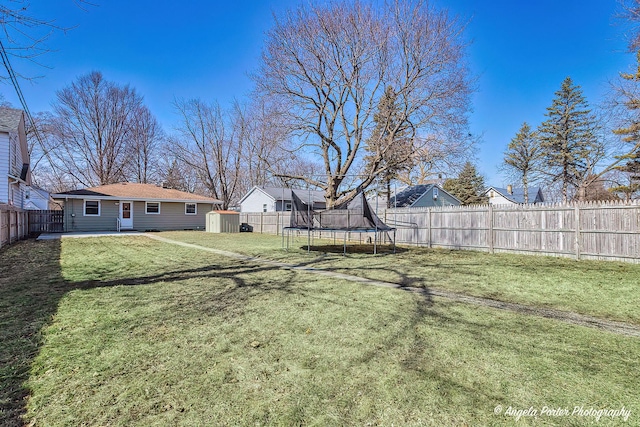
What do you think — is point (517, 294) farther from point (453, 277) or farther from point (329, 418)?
point (329, 418)

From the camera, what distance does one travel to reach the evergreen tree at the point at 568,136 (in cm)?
2945

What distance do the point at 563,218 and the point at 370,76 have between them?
11.0 meters

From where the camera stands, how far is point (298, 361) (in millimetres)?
2781

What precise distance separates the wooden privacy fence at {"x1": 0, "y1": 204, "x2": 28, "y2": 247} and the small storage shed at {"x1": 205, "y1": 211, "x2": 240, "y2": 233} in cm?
959

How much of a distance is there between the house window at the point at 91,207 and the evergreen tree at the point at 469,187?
107 ft

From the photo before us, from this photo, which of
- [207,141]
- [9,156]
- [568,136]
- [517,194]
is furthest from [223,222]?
[517,194]

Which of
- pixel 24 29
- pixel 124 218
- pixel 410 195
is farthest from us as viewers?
pixel 410 195

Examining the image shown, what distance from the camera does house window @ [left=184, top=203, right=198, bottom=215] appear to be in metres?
23.7

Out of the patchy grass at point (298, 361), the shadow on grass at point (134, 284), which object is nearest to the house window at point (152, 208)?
the shadow on grass at point (134, 284)

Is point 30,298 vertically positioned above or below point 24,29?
below

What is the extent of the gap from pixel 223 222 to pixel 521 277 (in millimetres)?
18437

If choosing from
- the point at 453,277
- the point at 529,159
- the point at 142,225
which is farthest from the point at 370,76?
the point at 529,159

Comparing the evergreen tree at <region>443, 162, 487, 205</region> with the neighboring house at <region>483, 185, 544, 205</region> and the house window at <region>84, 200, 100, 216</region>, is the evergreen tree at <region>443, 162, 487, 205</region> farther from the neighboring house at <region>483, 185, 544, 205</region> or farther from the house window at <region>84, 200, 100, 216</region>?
the house window at <region>84, 200, 100, 216</region>

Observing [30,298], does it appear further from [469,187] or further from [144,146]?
[469,187]
